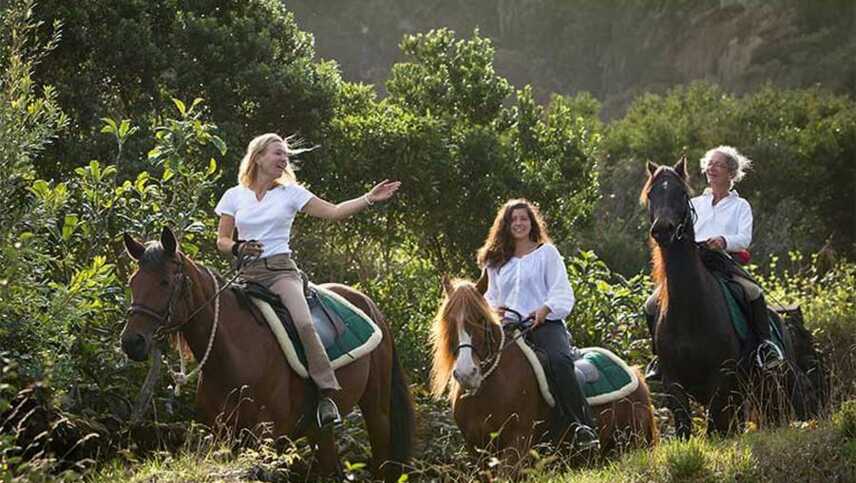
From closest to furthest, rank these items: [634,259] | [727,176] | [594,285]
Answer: [727,176], [594,285], [634,259]

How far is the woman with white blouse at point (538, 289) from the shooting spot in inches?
367

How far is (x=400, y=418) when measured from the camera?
1083 cm

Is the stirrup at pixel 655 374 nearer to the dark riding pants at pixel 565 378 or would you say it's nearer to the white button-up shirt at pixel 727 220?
the white button-up shirt at pixel 727 220

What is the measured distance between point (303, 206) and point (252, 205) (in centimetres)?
37

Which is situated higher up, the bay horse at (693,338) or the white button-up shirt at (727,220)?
the white button-up shirt at (727,220)

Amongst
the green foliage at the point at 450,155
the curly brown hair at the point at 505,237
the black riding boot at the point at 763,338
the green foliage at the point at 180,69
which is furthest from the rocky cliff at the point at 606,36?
the curly brown hair at the point at 505,237

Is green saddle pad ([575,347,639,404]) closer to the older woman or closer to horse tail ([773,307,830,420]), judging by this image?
the older woman

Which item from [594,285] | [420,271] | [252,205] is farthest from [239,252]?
[420,271]

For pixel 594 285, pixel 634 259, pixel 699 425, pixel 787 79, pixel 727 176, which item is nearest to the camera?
pixel 727 176

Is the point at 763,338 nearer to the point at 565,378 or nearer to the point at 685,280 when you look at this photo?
the point at 685,280

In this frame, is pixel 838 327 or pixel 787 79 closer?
pixel 838 327

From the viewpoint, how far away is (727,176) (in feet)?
37.4

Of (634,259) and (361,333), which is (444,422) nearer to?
(361,333)

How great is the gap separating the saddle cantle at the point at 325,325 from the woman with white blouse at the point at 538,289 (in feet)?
3.47
